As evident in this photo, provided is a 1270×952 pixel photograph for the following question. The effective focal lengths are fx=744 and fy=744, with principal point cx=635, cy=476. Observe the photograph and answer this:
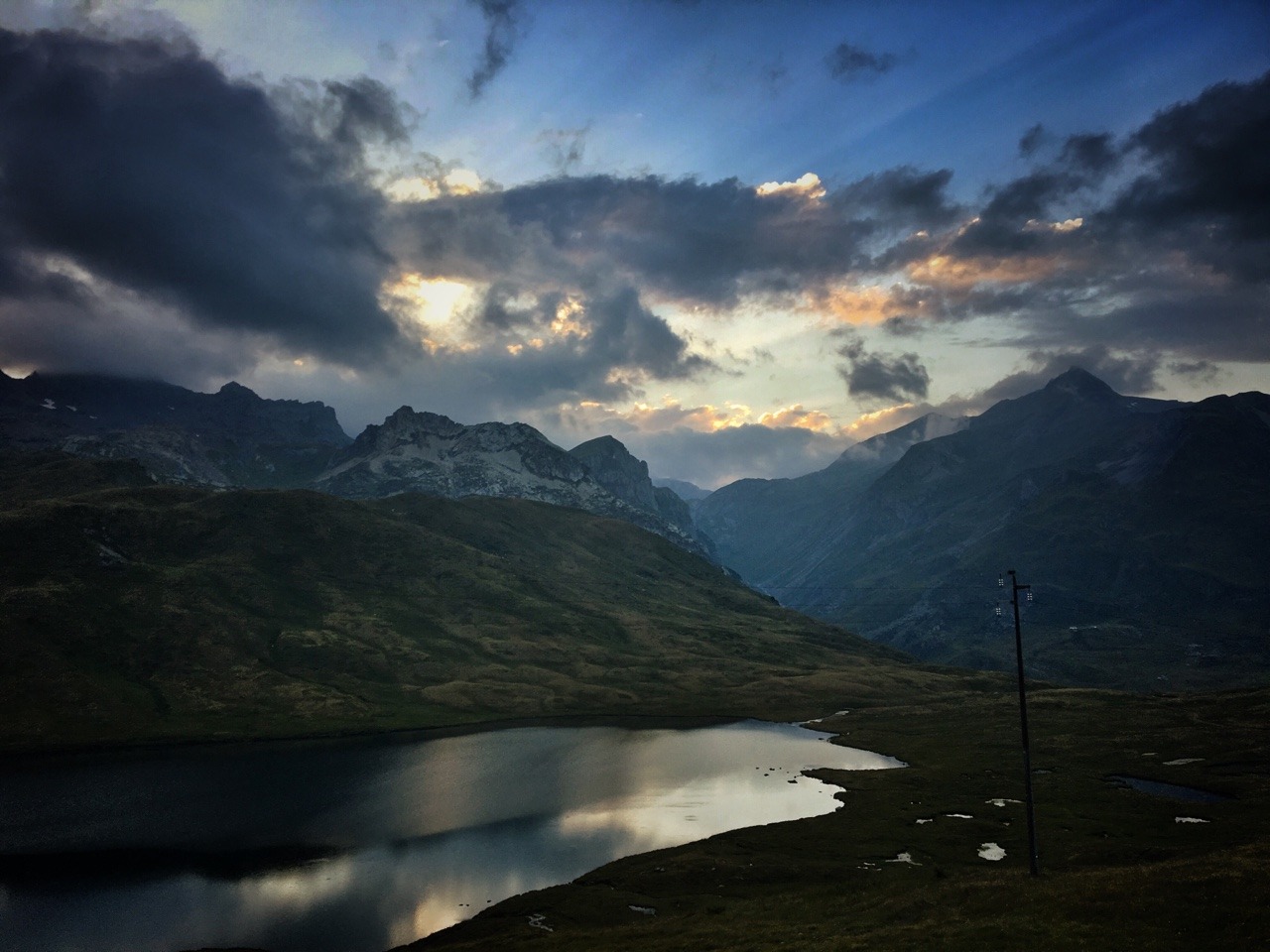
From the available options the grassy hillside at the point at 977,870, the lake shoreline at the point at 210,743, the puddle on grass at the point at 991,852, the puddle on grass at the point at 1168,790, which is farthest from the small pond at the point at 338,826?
the puddle on grass at the point at 1168,790

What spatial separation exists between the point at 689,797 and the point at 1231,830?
70201mm

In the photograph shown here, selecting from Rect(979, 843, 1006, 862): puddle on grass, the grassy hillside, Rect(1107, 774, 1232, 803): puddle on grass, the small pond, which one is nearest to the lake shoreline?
the small pond

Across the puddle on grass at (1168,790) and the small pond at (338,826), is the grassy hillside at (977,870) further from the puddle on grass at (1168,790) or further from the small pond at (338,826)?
the small pond at (338,826)

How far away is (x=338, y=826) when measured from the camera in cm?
10494

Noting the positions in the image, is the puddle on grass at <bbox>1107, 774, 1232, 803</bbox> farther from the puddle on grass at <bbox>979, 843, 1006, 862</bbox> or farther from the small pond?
the small pond

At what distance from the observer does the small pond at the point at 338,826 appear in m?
73.4

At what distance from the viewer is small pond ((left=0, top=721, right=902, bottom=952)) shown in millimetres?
73375

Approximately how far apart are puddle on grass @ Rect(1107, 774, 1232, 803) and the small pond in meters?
43.2

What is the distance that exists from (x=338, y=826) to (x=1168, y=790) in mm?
116896

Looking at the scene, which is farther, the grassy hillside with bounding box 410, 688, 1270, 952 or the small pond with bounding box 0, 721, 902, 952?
the small pond with bounding box 0, 721, 902, 952

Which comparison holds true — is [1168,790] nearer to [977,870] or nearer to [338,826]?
[977,870]

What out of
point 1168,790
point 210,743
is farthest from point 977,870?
point 210,743

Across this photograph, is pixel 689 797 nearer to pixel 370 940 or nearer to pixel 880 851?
pixel 880 851

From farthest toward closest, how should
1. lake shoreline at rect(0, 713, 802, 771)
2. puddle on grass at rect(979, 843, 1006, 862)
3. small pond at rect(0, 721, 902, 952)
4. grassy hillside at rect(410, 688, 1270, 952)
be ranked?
lake shoreline at rect(0, 713, 802, 771) → puddle on grass at rect(979, 843, 1006, 862) → small pond at rect(0, 721, 902, 952) → grassy hillside at rect(410, 688, 1270, 952)
